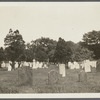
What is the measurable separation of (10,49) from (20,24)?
0.70 metres

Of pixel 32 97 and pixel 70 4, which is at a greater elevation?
pixel 70 4

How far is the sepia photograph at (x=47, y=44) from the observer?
39.0 metres

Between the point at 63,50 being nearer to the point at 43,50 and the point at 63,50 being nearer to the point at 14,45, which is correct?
the point at 43,50

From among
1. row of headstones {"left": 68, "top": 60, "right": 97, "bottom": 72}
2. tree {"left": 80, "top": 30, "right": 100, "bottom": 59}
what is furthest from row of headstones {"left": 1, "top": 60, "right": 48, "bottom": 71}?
tree {"left": 80, "top": 30, "right": 100, "bottom": 59}

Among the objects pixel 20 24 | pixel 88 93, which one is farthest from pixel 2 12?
pixel 88 93

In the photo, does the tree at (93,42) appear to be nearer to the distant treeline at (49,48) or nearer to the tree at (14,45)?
the distant treeline at (49,48)

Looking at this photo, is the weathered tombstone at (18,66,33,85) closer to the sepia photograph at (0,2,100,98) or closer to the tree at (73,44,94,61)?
the sepia photograph at (0,2,100,98)

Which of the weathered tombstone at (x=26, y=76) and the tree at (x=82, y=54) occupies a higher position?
the tree at (x=82, y=54)

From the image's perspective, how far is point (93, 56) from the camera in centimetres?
3912

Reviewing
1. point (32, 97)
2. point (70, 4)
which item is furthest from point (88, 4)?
point (32, 97)

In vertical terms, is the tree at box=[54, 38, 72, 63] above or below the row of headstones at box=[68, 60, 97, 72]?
above

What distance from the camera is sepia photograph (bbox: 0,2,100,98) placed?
3900cm

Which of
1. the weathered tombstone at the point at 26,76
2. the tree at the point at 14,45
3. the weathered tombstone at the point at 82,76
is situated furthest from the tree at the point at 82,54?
the tree at the point at 14,45

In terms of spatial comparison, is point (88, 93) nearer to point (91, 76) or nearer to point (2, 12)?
point (91, 76)
